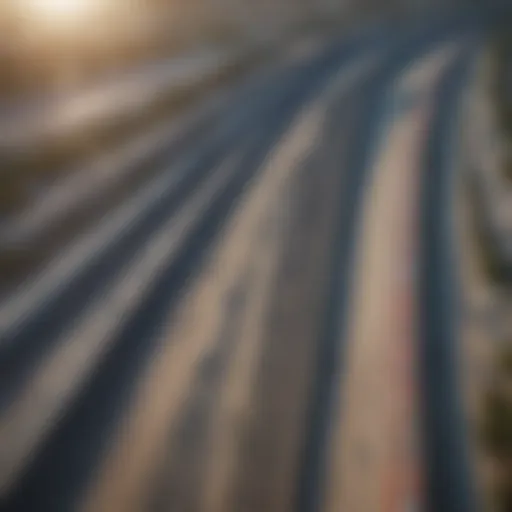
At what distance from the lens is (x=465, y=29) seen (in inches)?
36.8

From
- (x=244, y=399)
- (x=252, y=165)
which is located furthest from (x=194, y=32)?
(x=244, y=399)

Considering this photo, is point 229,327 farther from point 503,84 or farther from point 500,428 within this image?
point 503,84

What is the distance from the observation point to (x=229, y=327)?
24.6 inches

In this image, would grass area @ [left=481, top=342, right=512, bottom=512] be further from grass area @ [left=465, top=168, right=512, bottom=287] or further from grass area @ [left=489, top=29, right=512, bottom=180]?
grass area @ [left=489, top=29, right=512, bottom=180]

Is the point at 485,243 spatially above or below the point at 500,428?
above

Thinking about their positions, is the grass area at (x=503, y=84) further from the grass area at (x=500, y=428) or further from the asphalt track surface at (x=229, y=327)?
the grass area at (x=500, y=428)

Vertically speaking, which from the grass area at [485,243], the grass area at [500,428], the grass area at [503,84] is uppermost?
the grass area at [503,84]

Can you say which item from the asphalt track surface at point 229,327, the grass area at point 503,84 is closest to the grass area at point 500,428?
the asphalt track surface at point 229,327

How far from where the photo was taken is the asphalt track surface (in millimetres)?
518

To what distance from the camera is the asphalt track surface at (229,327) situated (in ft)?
1.70

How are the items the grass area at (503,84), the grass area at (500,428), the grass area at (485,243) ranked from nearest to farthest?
the grass area at (500,428), the grass area at (485,243), the grass area at (503,84)

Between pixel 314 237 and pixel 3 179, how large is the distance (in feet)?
1.02

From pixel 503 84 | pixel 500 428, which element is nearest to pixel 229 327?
pixel 500 428

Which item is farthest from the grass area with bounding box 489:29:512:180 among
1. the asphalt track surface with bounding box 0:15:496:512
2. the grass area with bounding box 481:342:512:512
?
the grass area with bounding box 481:342:512:512
